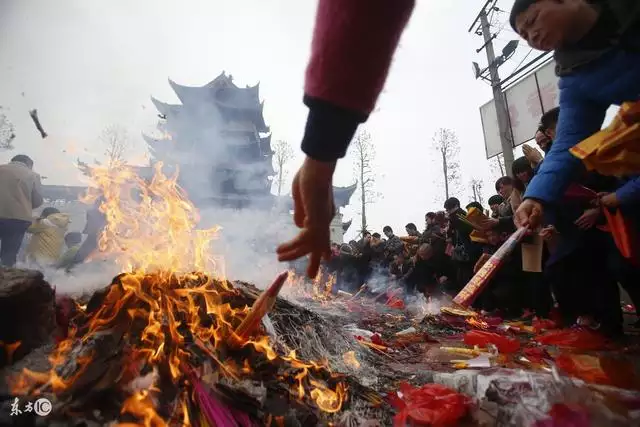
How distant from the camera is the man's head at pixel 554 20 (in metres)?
1.77

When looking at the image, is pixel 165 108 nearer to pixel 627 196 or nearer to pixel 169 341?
pixel 169 341

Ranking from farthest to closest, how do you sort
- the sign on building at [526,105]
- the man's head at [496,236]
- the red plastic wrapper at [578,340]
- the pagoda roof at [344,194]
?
the pagoda roof at [344,194]
the sign on building at [526,105]
the man's head at [496,236]
the red plastic wrapper at [578,340]

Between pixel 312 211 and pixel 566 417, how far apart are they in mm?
1564

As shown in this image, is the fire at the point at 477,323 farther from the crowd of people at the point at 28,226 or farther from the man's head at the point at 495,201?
the crowd of people at the point at 28,226

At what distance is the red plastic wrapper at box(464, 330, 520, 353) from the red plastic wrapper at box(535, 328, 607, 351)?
0.40 meters

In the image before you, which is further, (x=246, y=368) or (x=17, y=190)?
(x=17, y=190)

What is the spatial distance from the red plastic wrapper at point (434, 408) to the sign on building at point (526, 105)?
9944 mm

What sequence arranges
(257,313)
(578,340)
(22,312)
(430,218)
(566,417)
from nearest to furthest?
(566,417)
(257,313)
(22,312)
(578,340)
(430,218)

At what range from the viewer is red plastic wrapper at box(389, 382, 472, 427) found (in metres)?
1.90

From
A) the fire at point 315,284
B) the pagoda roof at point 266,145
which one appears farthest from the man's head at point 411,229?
the pagoda roof at point 266,145

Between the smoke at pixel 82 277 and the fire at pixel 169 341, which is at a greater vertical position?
the smoke at pixel 82 277

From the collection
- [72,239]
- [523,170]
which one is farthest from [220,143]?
[523,170]

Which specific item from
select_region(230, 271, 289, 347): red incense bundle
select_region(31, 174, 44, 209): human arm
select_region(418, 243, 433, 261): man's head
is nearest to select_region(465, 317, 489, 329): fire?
select_region(418, 243, 433, 261): man's head

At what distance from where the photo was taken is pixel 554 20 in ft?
5.92
